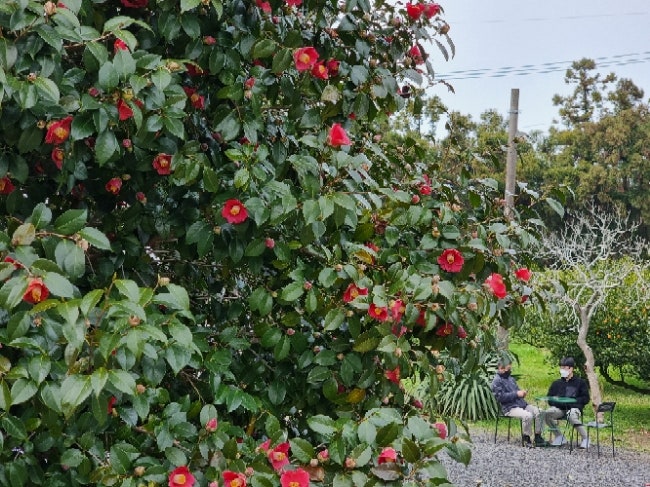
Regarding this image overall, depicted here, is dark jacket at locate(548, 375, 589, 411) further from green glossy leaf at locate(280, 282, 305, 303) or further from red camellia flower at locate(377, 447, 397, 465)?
red camellia flower at locate(377, 447, 397, 465)

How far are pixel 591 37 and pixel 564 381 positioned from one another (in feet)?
53.3

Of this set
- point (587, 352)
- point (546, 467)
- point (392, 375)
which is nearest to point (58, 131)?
point (392, 375)

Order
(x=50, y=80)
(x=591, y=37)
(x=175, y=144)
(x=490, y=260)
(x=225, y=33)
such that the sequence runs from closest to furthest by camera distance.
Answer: (x=50, y=80) → (x=175, y=144) → (x=225, y=33) → (x=490, y=260) → (x=591, y=37)

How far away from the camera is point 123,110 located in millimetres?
1498

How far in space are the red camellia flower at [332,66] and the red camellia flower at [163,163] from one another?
460mm

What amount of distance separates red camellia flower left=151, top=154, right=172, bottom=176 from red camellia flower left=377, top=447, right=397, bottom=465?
2.46 ft

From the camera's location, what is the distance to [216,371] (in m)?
1.76

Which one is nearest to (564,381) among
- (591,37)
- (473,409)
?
(473,409)

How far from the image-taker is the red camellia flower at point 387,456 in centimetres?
151

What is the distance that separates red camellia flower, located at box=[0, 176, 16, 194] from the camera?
1684mm

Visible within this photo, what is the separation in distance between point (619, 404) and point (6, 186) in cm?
955

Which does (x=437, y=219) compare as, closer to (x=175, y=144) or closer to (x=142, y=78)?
(x=175, y=144)

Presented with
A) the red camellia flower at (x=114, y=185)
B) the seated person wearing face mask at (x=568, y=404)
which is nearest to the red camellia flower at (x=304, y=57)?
the red camellia flower at (x=114, y=185)

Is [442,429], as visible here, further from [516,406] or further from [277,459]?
[516,406]
